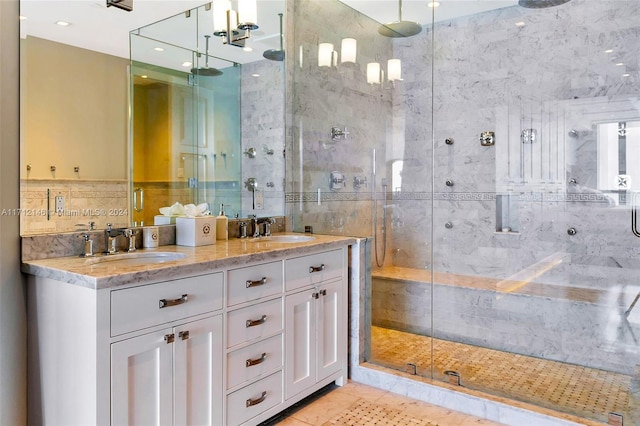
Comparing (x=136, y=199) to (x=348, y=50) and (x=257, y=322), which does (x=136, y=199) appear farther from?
(x=348, y=50)

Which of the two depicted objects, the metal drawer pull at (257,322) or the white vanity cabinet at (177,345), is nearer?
the white vanity cabinet at (177,345)

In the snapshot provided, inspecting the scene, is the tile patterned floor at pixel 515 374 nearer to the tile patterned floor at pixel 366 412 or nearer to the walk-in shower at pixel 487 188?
the walk-in shower at pixel 487 188

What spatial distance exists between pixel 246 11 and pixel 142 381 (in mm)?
2143

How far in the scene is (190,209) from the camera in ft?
8.14

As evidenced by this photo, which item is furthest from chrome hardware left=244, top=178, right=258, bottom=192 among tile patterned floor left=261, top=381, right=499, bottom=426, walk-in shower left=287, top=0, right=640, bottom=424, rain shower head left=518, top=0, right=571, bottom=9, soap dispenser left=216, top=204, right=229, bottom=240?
rain shower head left=518, top=0, right=571, bottom=9

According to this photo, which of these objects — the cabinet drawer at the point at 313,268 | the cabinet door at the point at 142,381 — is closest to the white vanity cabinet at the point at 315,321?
the cabinet drawer at the point at 313,268

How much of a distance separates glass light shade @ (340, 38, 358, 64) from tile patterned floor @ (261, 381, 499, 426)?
2.46 metres

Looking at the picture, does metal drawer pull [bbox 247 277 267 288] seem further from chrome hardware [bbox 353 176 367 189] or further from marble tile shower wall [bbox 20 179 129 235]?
chrome hardware [bbox 353 176 367 189]

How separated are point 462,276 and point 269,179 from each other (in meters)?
1.73

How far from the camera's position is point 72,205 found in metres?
2.03

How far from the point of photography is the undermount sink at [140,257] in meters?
1.99

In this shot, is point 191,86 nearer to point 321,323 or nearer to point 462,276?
point 321,323

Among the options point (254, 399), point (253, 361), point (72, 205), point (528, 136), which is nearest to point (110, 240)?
point (72, 205)

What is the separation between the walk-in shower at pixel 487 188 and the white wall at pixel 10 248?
174cm
